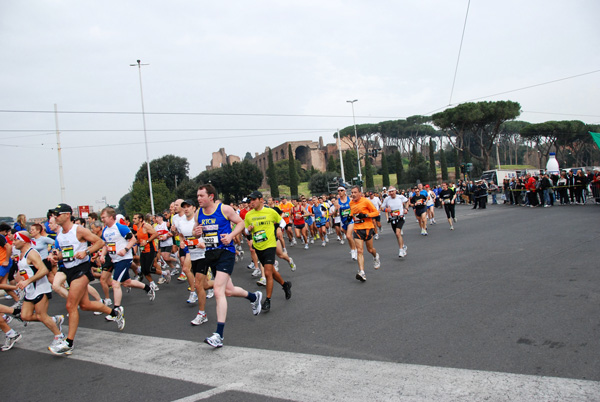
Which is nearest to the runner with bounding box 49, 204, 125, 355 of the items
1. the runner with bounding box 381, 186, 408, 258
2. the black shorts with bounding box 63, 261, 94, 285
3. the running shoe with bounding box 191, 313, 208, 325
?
the black shorts with bounding box 63, 261, 94, 285

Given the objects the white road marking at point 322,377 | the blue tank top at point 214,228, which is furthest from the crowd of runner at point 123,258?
the white road marking at point 322,377

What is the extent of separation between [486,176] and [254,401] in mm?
47110

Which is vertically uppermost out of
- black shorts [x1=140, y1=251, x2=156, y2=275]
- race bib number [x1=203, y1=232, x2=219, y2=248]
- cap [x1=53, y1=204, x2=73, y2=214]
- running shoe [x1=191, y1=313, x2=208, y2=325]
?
cap [x1=53, y1=204, x2=73, y2=214]

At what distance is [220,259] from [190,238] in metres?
1.63

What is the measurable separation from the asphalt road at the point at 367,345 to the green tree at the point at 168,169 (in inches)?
3146

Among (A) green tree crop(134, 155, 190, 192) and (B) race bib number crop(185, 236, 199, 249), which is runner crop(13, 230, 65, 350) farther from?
(A) green tree crop(134, 155, 190, 192)

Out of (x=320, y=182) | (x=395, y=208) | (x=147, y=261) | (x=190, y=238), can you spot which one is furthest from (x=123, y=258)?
(x=320, y=182)

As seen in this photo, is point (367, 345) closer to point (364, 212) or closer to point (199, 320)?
Answer: point (199, 320)

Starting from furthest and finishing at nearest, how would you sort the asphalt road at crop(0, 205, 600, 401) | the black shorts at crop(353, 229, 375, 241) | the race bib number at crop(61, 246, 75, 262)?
1. the black shorts at crop(353, 229, 375, 241)
2. the race bib number at crop(61, 246, 75, 262)
3. the asphalt road at crop(0, 205, 600, 401)

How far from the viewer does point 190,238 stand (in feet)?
23.8

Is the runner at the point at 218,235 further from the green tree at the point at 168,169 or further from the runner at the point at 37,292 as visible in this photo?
the green tree at the point at 168,169

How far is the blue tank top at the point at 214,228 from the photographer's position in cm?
584

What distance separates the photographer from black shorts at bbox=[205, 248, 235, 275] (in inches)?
227

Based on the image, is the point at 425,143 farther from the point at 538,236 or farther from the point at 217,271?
the point at 217,271
